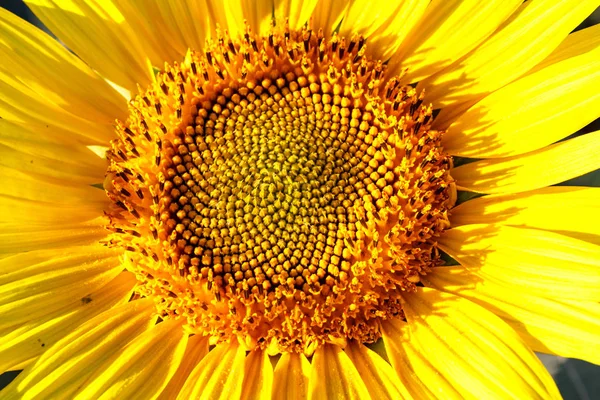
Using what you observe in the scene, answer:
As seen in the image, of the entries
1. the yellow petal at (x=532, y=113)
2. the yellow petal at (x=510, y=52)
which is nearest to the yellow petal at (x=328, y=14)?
the yellow petal at (x=510, y=52)

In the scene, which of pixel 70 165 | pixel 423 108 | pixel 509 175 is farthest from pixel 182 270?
pixel 509 175

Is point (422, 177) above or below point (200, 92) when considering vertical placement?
below

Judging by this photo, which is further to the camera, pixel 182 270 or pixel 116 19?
pixel 116 19

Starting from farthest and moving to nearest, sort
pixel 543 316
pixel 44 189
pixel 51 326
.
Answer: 1. pixel 44 189
2. pixel 51 326
3. pixel 543 316

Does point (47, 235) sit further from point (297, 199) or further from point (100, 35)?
point (297, 199)

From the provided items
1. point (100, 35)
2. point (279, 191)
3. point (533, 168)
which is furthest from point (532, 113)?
point (100, 35)

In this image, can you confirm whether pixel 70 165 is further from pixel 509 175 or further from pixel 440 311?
pixel 509 175

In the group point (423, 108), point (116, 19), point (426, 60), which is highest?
point (116, 19)

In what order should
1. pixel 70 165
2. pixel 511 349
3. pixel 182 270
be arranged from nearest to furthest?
pixel 511 349, pixel 182 270, pixel 70 165

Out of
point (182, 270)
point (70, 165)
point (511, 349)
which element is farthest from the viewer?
point (70, 165)
